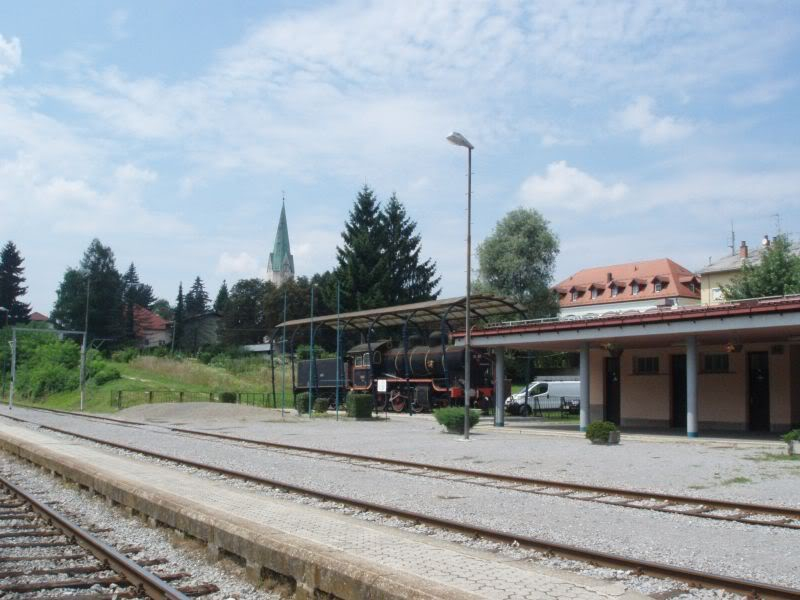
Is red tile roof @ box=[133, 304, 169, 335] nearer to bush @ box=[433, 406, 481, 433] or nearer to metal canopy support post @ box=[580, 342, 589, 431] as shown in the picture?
bush @ box=[433, 406, 481, 433]

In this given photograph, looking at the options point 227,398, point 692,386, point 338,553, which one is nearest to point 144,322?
point 227,398

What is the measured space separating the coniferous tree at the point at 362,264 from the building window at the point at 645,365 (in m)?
37.7

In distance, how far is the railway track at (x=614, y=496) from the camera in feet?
33.7

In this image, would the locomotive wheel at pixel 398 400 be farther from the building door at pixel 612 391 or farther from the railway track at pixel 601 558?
Result: the railway track at pixel 601 558

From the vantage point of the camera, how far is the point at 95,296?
310ft

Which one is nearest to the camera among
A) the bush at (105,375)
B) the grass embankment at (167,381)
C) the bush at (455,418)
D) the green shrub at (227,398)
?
the bush at (455,418)

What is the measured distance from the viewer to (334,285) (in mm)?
67375

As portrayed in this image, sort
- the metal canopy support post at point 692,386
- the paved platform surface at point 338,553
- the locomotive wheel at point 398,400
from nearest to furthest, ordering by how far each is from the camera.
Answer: the paved platform surface at point 338,553 < the metal canopy support post at point 692,386 < the locomotive wheel at point 398,400

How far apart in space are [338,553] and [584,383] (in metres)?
20.7

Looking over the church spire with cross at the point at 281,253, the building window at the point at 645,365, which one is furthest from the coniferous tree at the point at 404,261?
the church spire with cross at the point at 281,253

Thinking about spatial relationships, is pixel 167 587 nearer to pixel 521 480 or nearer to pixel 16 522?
pixel 16 522

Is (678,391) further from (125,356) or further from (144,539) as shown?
(125,356)

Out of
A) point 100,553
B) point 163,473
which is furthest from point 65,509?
point 100,553

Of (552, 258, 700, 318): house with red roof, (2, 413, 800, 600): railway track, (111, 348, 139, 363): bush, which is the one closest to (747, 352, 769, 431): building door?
(2, 413, 800, 600): railway track
